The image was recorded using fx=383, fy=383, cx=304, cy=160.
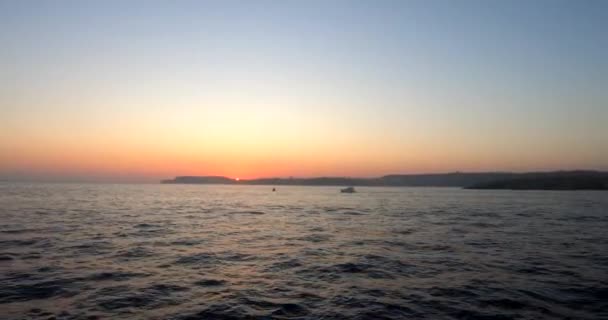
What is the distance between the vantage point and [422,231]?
36.3 metres

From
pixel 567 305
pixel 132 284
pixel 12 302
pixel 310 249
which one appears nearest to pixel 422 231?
pixel 310 249

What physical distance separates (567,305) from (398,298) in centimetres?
591

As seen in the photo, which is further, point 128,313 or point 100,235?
point 100,235

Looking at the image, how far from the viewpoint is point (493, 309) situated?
13227mm

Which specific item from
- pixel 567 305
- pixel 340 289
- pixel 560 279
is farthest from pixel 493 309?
pixel 560 279

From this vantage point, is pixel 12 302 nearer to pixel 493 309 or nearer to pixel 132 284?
pixel 132 284

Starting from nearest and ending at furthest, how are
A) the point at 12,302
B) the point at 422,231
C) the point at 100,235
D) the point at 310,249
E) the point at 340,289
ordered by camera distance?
1. the point at 12,302
2. the point at 340,289
3. the point at 310,249
4. the point at 100,235
5. the point at 422,231

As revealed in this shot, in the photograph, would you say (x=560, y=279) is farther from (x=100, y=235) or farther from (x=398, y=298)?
(x=100, y=235)

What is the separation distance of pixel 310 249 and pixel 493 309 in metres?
14.0

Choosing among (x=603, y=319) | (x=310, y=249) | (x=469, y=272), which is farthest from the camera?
(x=310, y=249)

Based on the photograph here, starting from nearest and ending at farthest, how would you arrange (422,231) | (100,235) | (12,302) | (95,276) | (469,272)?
(12,302)
(95,276)
(469,272)
(100,235)
(422,231)

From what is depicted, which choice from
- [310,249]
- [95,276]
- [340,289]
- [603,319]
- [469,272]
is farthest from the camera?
[310,249]

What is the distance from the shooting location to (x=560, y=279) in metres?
17.5

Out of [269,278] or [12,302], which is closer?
[12,302]
